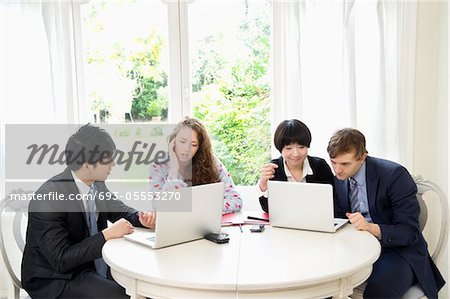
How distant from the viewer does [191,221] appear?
6.03 feet

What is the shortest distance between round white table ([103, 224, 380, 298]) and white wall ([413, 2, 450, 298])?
1205 millimetres

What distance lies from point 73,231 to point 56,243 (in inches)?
5.6

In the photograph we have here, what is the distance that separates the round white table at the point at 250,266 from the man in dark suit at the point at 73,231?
0.44 feet

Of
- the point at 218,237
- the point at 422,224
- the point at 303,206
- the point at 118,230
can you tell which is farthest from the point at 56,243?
the point at 422,224

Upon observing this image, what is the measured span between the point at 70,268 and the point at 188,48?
179 cm

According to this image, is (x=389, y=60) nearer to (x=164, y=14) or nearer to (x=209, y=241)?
(x=164, y=14)

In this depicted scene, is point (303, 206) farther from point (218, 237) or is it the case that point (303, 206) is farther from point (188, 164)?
point (188, 164)

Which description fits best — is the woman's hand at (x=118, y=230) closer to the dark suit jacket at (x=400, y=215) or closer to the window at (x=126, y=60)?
the dark suit jacket at (x=400, y=215)

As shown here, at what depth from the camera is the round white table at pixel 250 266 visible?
4.86 ft

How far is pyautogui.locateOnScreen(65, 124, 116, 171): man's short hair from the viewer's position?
197 cm

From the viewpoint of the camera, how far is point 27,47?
2.93 m

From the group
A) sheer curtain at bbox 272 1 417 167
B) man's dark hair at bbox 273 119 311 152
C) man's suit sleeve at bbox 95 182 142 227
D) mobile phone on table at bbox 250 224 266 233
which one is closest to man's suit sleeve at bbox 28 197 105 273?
man's suit sleeve at bbox 95 182 142 227

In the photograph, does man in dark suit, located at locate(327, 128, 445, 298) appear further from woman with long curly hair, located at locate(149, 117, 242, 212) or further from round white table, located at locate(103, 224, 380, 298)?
woman with long curly hair, located at locate(149, 117, 242, 212)

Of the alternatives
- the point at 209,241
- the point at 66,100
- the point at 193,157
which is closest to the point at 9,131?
the point at 66,100
